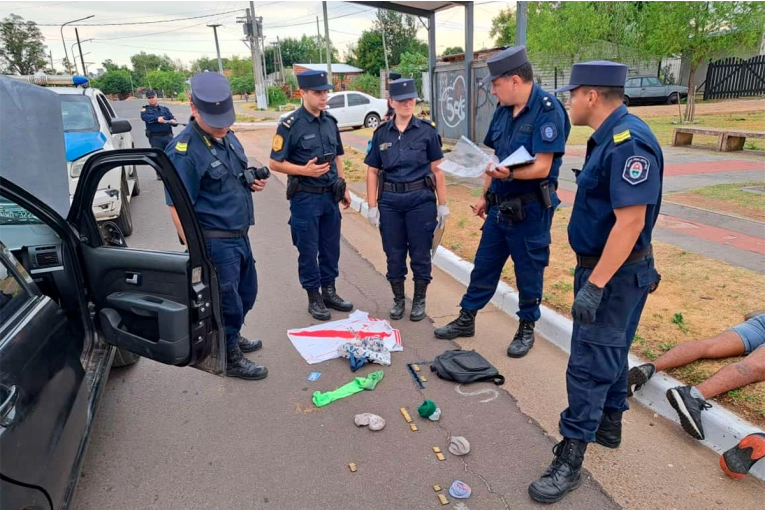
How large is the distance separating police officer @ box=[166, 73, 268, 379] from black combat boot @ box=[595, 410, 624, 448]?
6.82ft

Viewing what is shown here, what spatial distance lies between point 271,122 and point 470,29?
1894 centimetres

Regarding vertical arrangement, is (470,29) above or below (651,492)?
above

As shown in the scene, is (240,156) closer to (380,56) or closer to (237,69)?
(380,56)

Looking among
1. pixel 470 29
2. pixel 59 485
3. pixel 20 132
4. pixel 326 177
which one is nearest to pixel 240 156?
pixel 326 177

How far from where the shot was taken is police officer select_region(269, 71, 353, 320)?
13.0 feet

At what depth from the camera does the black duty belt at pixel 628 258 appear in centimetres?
221

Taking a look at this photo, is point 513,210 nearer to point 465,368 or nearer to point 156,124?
point 465,368

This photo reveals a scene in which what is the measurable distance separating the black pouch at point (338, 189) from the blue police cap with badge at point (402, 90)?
791 millimetres

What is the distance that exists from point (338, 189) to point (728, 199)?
5662 millimetres

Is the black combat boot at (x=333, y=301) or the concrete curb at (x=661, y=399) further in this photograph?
the black combat boot at (x=333, y=301)

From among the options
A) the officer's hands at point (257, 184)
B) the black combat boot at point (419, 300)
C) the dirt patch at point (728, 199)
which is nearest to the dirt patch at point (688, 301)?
the black combat boot at point (419, 300)

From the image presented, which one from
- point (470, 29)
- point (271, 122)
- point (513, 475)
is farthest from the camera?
point (271, 122)

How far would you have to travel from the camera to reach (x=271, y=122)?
26.5m

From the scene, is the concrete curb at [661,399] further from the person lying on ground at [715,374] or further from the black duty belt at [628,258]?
the black duty belt at [628,258]
